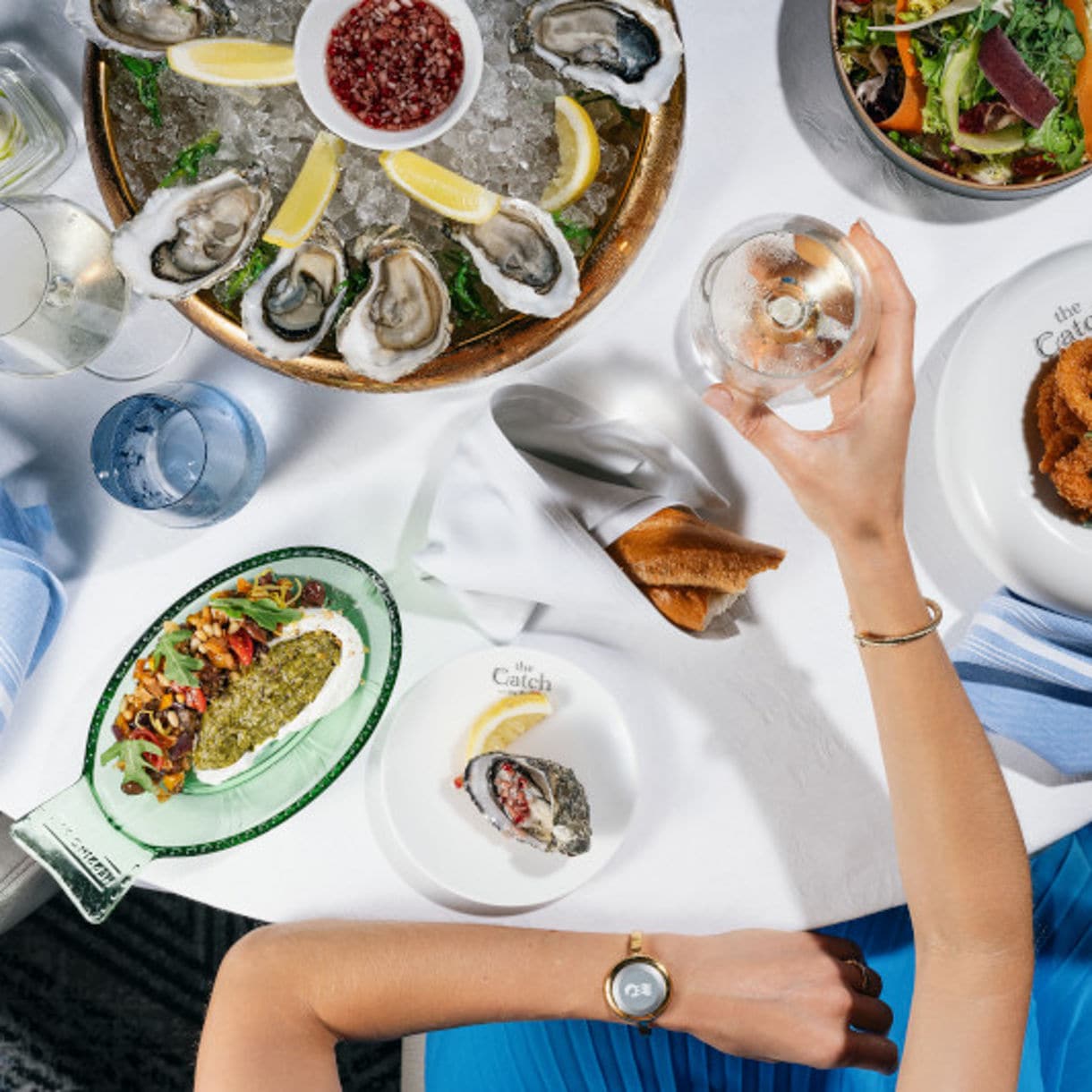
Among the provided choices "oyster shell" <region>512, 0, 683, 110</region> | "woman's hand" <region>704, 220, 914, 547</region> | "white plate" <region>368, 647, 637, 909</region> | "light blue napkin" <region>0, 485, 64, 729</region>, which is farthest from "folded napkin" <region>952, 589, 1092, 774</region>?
"light blue napkin" <region>0, 485, 64, 729</region>

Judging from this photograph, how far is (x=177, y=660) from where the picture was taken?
1.29 metres

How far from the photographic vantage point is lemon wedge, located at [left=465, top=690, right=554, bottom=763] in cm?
133

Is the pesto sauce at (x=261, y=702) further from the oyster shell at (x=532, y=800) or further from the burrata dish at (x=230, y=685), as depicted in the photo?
the oyster shell at (x=532, y=800)

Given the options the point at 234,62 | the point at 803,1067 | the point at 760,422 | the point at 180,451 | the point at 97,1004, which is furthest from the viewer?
the point at 97,1004

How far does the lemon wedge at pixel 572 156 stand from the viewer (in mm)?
1150

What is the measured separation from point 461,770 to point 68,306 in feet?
2.18

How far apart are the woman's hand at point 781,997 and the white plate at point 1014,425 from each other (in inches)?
19.8

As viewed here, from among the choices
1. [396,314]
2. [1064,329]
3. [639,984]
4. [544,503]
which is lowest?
[639,984]

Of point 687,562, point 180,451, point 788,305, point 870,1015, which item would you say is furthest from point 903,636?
point 180,451

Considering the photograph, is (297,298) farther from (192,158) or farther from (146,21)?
(146,21)

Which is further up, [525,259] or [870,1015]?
[525,259]

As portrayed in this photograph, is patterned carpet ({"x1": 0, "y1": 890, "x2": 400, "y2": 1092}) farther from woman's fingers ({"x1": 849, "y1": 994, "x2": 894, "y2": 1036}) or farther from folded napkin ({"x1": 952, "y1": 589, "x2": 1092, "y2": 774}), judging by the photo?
folded napkin ({"x1": 952, "y1": 589, "x2": 1092, "y2": 774})

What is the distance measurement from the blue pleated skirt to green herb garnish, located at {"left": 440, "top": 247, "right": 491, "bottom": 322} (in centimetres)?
87

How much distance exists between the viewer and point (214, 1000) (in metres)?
1.37
